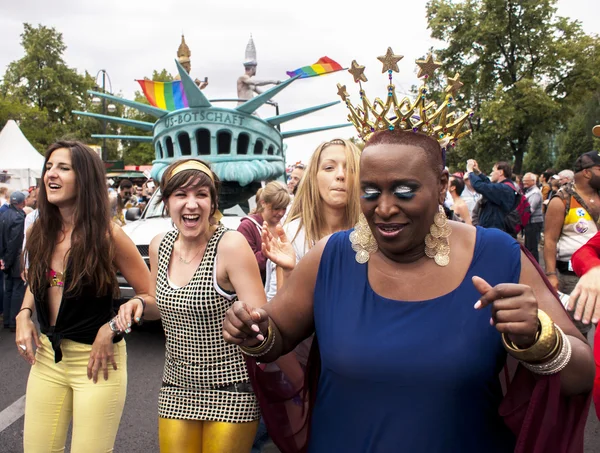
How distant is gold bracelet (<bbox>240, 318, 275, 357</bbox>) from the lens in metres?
1.77

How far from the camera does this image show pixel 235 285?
2.37 meters

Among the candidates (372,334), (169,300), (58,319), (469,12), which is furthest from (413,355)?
(469,12)

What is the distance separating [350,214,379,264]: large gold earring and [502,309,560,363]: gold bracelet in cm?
57

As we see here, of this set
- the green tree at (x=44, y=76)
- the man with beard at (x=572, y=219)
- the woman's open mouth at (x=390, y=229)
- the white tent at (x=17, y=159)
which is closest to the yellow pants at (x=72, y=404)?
the woman's open mouth at (x=390, y=229)

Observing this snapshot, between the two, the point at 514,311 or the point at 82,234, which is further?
the point at 82,234

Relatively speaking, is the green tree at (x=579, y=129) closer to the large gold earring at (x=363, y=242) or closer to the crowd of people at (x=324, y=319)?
the crowd of people at (x=324, y=319)

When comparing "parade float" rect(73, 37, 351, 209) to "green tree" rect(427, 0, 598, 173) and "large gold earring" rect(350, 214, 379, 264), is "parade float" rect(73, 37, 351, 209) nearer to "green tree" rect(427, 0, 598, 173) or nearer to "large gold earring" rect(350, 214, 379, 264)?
"large gold earring" rect(350, 214, 379, 264)

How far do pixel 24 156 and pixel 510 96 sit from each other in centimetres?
2193

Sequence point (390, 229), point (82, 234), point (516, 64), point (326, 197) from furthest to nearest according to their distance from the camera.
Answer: point (516, 64), point (326, 197), point (82, 234), point (390, 229)

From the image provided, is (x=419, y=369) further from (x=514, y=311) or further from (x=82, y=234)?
(x=82, y=234)

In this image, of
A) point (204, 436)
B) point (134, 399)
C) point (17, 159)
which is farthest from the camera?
point (17, 159)

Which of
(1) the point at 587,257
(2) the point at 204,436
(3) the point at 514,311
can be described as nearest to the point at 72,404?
(2) the point at 204,436

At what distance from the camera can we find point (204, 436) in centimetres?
236

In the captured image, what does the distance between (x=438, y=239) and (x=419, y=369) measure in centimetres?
43
